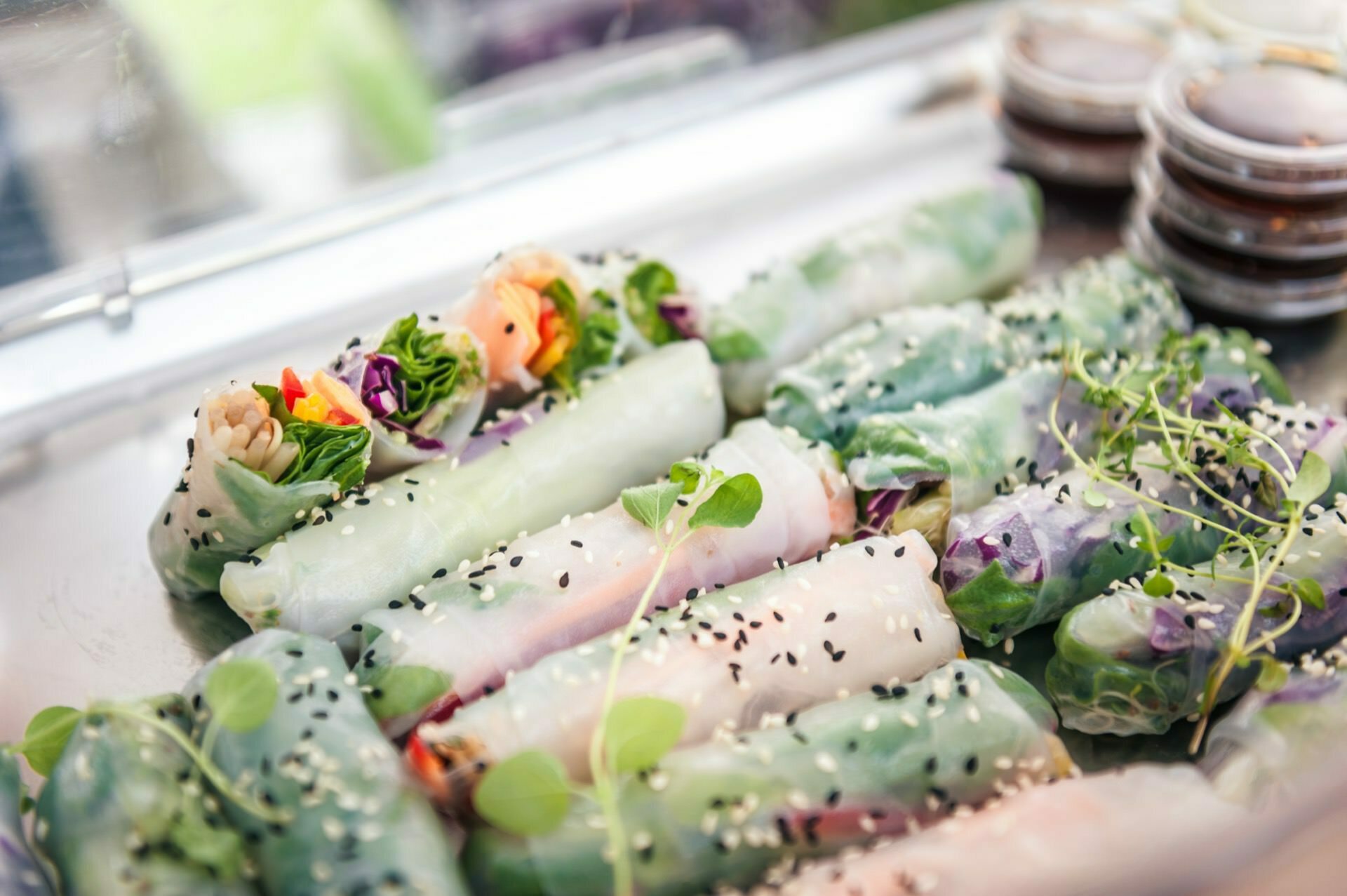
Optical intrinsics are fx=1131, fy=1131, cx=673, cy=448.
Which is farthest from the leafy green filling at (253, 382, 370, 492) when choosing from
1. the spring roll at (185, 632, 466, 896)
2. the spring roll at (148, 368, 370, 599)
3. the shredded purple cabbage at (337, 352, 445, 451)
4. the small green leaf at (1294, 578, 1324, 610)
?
the small green leaf at (1294, 578, 1324, 610)

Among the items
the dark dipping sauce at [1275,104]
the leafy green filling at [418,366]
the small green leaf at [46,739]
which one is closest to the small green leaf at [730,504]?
the leafy green filling at [418,366]

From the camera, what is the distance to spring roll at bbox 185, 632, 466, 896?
229cm

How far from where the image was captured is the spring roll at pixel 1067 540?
120 inches

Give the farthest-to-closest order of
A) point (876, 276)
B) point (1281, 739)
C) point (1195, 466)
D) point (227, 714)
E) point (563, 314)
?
point (876, 276), point (563, 314), point (1195, 466), point (1281, 739), point (227, 714)

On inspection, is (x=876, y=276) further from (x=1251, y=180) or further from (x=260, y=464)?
(x=260, y=464)

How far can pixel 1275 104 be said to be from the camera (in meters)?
3.98

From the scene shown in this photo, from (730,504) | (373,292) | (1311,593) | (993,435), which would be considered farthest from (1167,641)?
(373,292)

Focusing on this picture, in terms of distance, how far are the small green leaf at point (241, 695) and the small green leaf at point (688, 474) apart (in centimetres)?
114

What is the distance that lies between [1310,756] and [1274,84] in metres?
2.61

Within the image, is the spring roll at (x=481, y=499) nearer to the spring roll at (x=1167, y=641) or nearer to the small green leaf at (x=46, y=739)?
the small green leaf at (x=46, y=739)

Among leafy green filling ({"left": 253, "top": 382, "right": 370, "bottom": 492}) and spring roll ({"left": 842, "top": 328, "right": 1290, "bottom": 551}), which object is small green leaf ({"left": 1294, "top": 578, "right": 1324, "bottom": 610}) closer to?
spring roll ({"left": 842, "top": 328, "right": 1290, "bottom": 551})

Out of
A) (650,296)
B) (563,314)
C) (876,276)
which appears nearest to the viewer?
(563,314)

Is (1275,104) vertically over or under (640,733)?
over

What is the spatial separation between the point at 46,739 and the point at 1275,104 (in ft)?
14.0
